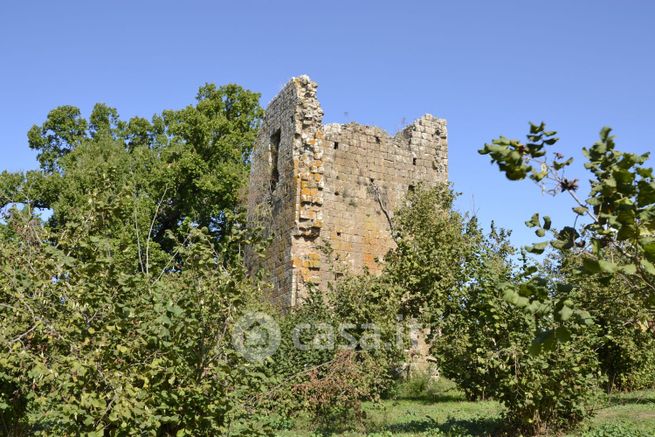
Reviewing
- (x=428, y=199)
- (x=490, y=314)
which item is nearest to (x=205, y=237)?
(x=490, y=314)

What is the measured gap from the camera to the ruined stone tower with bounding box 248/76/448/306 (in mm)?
14492

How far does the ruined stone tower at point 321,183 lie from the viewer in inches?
571

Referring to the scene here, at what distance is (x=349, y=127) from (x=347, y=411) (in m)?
8.05

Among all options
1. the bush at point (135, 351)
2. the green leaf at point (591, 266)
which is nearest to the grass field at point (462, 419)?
the bush at point (135, 351)

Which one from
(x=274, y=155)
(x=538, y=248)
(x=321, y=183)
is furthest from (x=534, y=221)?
(x=274, y=155)

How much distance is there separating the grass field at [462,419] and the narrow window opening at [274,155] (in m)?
6.12

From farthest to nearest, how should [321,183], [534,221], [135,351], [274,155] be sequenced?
1. [274,155]
2. [321,183]
3. [135,351]
4. [534,221]

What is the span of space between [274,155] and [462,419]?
853 cm

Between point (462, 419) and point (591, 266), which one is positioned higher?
point (591, 266)

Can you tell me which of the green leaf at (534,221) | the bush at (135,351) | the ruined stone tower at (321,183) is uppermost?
the ruined stone tower at (321,183)

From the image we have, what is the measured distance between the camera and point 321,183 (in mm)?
14805

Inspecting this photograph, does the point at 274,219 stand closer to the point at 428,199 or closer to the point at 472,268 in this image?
the point at 428,199

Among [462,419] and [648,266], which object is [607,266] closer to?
[648,266]

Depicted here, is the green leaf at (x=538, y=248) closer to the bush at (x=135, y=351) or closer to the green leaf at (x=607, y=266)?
the green leaf at (x=607, y=266)
